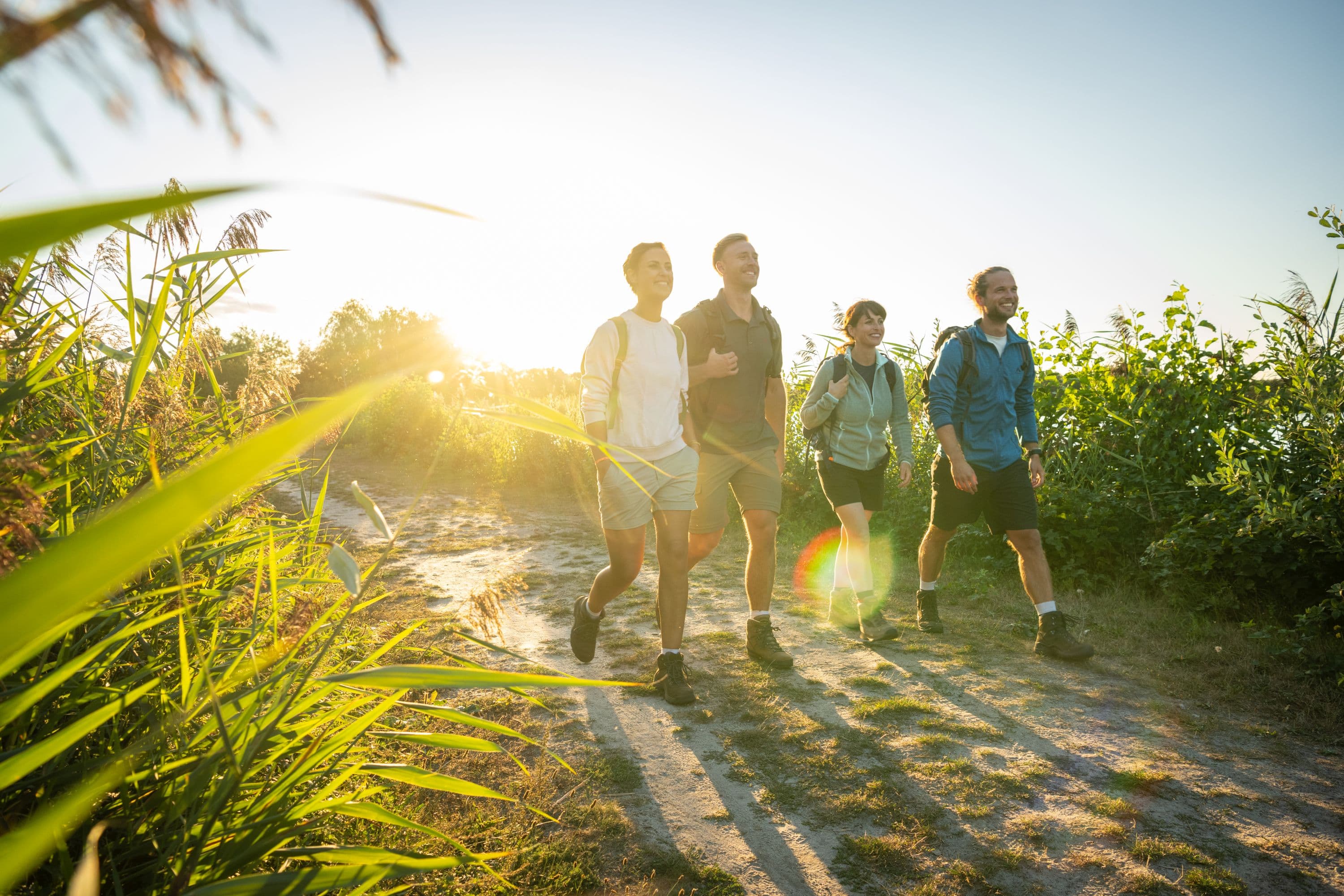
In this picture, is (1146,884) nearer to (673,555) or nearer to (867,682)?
(867,682)

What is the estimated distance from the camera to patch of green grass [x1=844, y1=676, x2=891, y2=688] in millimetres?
3646

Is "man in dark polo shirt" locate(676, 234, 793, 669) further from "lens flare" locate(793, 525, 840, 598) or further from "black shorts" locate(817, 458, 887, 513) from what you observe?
"lens flare" locate(793, 525, 840, 598)

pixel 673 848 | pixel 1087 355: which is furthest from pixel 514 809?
pixel 1087 355

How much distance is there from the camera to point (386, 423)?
15.6 meters

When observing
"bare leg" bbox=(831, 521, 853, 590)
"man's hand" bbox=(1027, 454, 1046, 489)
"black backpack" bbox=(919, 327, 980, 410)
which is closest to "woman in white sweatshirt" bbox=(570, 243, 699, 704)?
"bare leg" bbox=(831, 521, 853, 590)

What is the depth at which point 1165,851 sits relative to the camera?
2.18 metres

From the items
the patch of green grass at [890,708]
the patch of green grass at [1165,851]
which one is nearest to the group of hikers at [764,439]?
the patch of green grass at [890,708]

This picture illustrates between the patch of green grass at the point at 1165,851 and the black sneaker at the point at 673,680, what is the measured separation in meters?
1.83

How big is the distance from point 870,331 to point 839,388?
46 centimetres

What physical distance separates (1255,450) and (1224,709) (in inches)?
73.2

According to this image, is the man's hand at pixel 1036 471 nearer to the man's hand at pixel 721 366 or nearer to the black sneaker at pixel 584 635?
the man's hand at pixel 721 366

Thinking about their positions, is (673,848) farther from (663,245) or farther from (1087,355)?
(1087,355)

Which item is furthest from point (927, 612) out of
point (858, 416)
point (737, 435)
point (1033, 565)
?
point (737, 435)

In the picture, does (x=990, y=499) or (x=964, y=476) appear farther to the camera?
(x=990, y=499)
